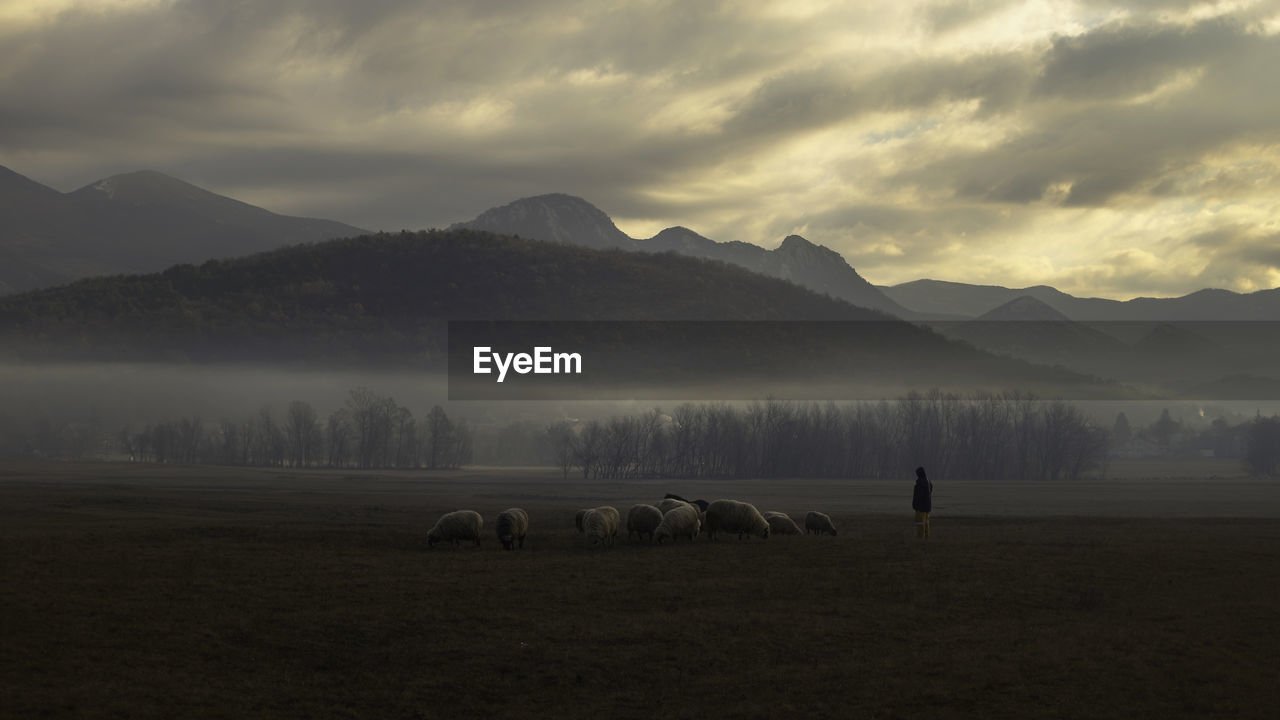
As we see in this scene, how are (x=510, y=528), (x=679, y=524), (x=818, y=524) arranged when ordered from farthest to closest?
1. (x=818, y=524)
2. (x=679, y=524)
3. (x=510, y=528)

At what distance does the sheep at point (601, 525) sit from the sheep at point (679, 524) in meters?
1.77

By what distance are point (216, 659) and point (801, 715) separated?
12252mm

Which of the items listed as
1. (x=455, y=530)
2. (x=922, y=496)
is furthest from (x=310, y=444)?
(x=922, y=496)

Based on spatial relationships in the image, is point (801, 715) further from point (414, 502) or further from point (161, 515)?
point (414, 502)

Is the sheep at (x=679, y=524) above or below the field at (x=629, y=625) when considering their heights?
above

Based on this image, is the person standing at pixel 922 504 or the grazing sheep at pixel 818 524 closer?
the person standing at pixel 922 504

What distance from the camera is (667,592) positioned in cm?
2955

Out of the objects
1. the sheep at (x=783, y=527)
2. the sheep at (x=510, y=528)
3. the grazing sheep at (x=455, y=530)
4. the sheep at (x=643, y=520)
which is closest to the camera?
the sheep at (x=510, y=528)

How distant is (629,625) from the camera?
84.4 ft

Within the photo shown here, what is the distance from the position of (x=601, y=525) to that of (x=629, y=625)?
14832mm

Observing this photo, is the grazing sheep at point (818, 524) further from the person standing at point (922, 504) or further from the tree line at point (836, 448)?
the tree line at point (836, 448)

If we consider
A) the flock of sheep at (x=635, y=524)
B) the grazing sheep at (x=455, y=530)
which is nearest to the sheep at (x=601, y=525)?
the flock of sheep at (x=635, y=524)

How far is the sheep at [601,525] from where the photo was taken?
4044 cm

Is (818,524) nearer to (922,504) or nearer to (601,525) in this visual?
(922,504)
